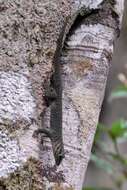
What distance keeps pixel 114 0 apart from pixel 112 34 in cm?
12

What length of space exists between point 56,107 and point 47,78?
9cm

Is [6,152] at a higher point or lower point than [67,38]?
lower

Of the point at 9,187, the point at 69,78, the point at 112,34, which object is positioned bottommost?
the point at 9,187

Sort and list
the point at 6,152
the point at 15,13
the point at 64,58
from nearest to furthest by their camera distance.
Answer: the point at 6,152
the point at 15,13
the point at 64,58

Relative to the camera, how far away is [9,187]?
1704 mm

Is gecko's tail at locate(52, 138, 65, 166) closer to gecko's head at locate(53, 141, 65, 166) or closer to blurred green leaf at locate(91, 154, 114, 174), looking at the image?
gecko's head at locate(53, 141, 65, 166)

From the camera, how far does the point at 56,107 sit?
6.07ft

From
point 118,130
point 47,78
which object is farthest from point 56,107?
point 118,130

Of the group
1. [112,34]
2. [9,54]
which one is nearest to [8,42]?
[9,54]

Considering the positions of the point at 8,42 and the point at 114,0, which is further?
the point at 114,0

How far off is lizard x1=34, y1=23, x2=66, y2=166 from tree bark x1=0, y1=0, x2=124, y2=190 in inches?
0.6

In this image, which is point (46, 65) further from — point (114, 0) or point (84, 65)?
point (114, 0)

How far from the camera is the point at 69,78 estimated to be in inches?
76.1

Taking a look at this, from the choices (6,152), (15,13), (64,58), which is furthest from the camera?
(64,58)
